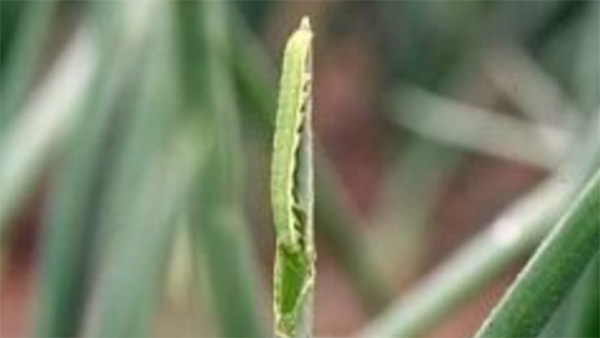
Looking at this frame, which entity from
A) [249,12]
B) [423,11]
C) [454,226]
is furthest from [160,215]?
[454,226]

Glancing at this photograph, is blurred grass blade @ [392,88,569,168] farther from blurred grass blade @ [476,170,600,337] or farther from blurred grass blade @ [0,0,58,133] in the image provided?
blurred grass blade @ [476,170,600,337]

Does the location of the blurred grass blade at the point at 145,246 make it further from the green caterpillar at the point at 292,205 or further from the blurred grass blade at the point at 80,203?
the green caterpillar at the point at 292,205

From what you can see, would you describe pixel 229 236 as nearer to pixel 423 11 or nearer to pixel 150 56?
pixel 150 56

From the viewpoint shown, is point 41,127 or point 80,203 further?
point 41,127

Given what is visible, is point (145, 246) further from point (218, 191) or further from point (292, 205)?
point (292, 205)

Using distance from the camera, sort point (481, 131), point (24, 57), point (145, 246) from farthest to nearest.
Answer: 1. point (481, 131)
2. point (24, 57)
3. point (145, 246)

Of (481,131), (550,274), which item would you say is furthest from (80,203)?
(481,131)

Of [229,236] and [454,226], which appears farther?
[454,226]
